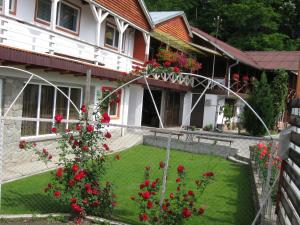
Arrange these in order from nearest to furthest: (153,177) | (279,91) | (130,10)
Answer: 1. (153,177)
2. (130,10)
3. (279,91)

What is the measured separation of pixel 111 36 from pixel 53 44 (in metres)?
6.84

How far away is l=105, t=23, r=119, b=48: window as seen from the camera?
18.6m

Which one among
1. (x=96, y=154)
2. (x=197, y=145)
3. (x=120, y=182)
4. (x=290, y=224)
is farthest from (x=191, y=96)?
(x=290, y=224)

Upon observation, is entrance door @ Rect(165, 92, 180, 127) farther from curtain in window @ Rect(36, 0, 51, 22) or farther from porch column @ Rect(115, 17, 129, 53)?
curtain in window @ Rect(36, 0, 51, 22)

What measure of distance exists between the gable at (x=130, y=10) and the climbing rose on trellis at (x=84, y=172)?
33.1 ft

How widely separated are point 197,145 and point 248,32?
3365cm

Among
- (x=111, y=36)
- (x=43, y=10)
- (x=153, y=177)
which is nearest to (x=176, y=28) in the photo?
(x=111, y=36)

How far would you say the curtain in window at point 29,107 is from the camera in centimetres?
1184

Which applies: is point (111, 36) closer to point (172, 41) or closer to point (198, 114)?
point (172, 41)

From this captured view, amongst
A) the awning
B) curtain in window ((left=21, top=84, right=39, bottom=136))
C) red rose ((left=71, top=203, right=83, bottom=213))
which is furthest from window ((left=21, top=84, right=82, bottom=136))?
the awning

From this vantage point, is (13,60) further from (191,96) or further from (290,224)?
(191,96)

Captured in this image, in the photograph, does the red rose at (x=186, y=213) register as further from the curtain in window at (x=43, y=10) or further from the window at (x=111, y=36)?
the window at (x=111, y=36)

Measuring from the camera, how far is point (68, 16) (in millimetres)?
15320

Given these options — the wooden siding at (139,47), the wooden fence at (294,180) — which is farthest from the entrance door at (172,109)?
the wooden fence at (294,180)
